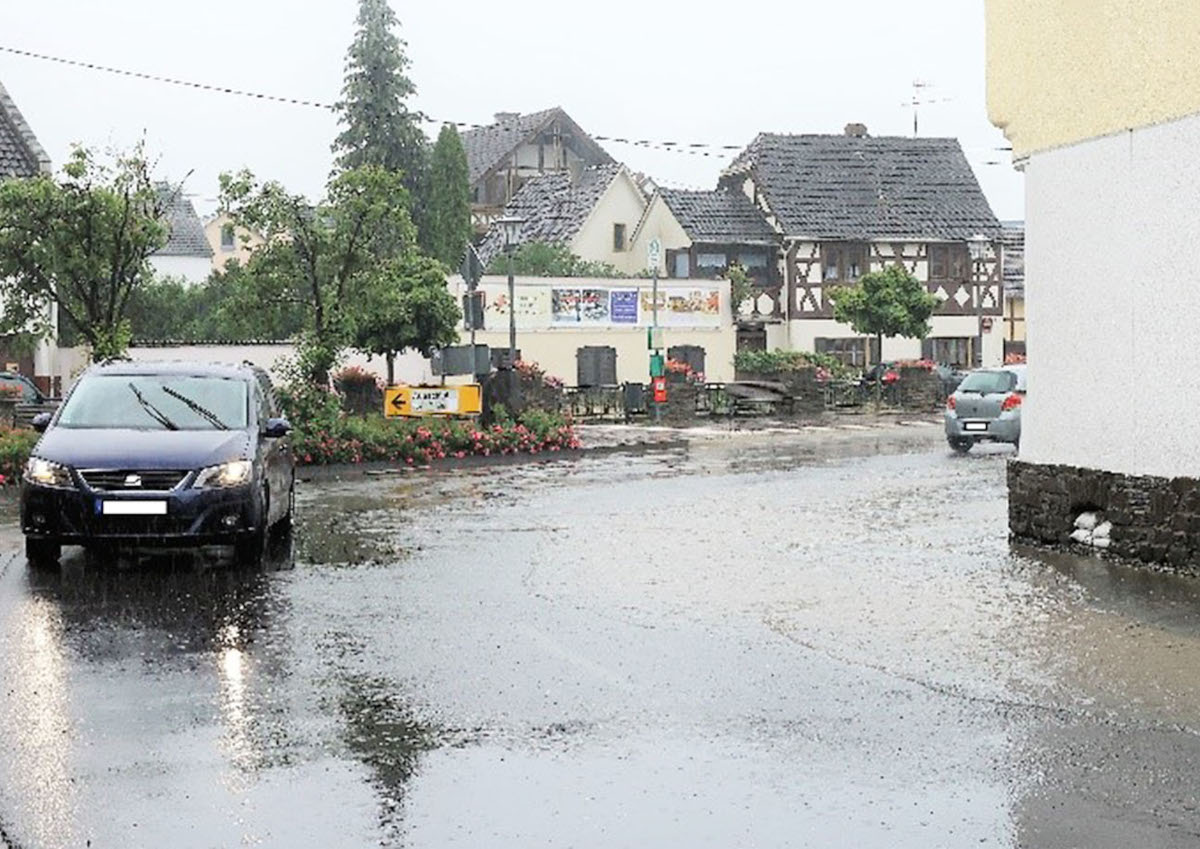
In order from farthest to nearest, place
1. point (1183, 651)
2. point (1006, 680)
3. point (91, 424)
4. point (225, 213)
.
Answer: point (225, 213), point (91, 424), point (1183, 651), point (1006, 680)

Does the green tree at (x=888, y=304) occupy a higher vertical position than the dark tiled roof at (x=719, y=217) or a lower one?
lower

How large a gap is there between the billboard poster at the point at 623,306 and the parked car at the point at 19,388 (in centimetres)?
2016

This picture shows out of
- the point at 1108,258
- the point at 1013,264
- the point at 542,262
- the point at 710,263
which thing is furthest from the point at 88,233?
the point at 1013,264

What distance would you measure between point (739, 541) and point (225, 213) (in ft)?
56.5

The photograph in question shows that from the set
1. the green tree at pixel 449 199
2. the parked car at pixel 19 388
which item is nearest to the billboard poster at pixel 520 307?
the parked car at pixel 19 388

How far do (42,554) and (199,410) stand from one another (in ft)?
5.85

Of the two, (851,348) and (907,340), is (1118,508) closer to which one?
(851,348)

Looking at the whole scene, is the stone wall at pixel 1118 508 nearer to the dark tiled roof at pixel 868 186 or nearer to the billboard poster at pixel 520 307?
the billboard poster at pixel 520 307

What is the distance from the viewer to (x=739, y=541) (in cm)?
1563

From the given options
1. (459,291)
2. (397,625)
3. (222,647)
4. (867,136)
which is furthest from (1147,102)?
(867,136)

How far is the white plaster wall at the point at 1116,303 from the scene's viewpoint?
12719 mm

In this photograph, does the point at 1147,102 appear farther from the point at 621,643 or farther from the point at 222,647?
the point at 222,647

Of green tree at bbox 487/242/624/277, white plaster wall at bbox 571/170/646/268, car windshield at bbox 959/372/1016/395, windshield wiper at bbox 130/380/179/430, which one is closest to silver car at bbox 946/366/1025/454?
car windshield at bbox 959/372/1016/395

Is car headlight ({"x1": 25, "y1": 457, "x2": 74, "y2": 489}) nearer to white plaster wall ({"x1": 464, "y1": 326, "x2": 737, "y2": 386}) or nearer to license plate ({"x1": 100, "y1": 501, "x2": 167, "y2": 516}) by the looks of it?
license plate ({"x1": 100, "y1": 501, "x2": 167, "y2": 516})
